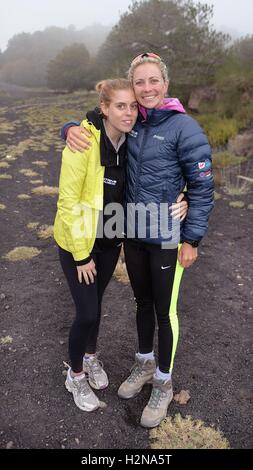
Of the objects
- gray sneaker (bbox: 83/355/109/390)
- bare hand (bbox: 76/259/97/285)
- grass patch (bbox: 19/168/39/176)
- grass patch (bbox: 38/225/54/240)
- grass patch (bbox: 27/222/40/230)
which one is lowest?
grass patch (bbox: 19/168/39/176)

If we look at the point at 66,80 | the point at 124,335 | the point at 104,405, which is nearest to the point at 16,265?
the point at 124,335

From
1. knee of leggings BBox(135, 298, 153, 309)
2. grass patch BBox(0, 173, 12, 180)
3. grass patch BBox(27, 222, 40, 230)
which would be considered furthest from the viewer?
grass patch BBox(0, 173, 12, 180)

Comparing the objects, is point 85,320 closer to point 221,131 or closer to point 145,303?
point 145,303

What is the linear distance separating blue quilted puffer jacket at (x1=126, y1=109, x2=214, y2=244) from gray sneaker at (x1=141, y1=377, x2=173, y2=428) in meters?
1.42

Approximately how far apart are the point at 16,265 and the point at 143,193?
4094mm

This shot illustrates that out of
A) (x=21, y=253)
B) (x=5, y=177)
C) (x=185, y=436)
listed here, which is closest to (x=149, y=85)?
(x=185, y=436)

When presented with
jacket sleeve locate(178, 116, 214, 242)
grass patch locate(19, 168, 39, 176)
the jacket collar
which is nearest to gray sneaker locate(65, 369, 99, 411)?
jacket sleeve locate(178, 116, 214, 242)

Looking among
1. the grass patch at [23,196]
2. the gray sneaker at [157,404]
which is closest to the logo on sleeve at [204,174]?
the gray sneaker at [157,404]

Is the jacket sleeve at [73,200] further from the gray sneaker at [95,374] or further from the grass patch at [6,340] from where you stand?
the grass patch at [6,340]

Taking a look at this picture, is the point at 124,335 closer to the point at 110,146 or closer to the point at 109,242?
the point at 109,242

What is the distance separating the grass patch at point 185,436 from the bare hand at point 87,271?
1512mm

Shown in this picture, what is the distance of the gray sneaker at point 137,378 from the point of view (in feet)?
13.0

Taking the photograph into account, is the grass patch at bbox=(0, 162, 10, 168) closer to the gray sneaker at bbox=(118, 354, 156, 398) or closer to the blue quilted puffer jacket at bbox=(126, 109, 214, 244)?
the gray sneaker at bbox=(118, 354, 156, 398)

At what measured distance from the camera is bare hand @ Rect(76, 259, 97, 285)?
3.22m
